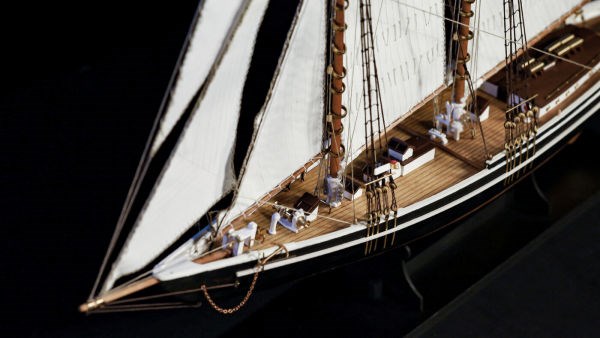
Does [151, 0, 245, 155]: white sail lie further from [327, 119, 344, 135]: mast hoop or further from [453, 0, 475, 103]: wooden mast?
[453, 0, 475, 103]: wooden mast

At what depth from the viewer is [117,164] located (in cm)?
1831

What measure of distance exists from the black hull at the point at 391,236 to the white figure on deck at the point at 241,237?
0.26 meters

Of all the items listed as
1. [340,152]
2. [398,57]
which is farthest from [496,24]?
[340,152]

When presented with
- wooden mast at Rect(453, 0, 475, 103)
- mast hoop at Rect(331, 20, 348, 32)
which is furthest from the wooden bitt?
wooden mast at Rect(453, 0, 475, 103)

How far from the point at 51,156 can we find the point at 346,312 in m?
6.77

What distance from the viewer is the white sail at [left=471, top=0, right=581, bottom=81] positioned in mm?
16875

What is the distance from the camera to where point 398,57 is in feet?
51.4

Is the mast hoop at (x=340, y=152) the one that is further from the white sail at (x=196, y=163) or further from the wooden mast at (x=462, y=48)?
the wooden mast at (x=462, y=48)

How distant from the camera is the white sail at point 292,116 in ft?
44.4

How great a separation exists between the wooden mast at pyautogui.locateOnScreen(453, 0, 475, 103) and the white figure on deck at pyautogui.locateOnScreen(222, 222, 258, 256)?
476 cm

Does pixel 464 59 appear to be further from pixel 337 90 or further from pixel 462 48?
pixel 337 90

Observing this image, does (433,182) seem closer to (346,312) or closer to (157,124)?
(346,312)

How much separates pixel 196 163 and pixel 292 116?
200 cm

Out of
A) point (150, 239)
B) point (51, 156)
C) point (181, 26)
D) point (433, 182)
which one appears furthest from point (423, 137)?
point (181, 26)
